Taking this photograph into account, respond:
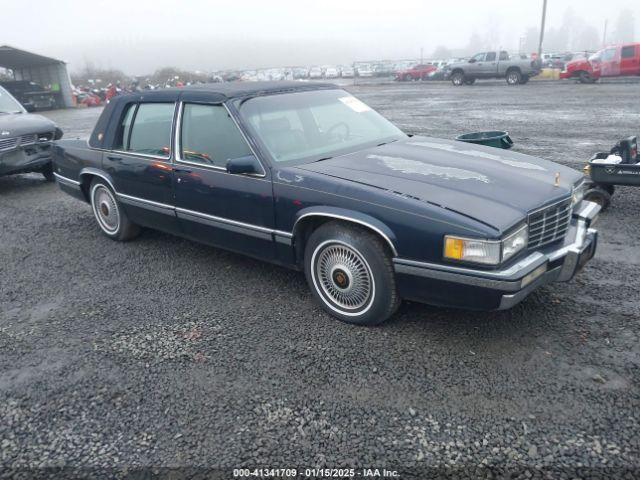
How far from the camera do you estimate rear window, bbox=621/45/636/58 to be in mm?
23797

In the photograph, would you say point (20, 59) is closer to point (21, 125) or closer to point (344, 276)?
point (21, 125)

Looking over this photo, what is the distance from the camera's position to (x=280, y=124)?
13.5 feet

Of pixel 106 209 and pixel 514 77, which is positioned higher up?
pixel 514 77

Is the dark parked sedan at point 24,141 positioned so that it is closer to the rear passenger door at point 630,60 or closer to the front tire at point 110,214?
the front tire at point 110,214

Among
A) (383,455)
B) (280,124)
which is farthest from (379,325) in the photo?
(280,124)

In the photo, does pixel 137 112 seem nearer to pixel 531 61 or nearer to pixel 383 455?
pixel 383 455

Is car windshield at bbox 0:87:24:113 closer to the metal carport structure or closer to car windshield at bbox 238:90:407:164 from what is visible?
car windshield at bbox 238:90:407:164

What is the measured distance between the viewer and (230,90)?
14.0 ft

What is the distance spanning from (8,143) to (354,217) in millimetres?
6716

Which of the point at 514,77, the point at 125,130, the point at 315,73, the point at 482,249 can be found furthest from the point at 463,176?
the point at 315,73

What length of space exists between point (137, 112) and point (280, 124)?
1.71 metres

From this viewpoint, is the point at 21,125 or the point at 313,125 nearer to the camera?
the point at 313,125

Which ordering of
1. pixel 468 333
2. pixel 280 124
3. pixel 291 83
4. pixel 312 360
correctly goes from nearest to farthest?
1. pixel 312 360
2. pixel 468 333
3. pixel 280 124
4. pixel 291 83

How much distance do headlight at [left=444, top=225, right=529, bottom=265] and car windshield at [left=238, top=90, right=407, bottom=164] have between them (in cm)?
137
